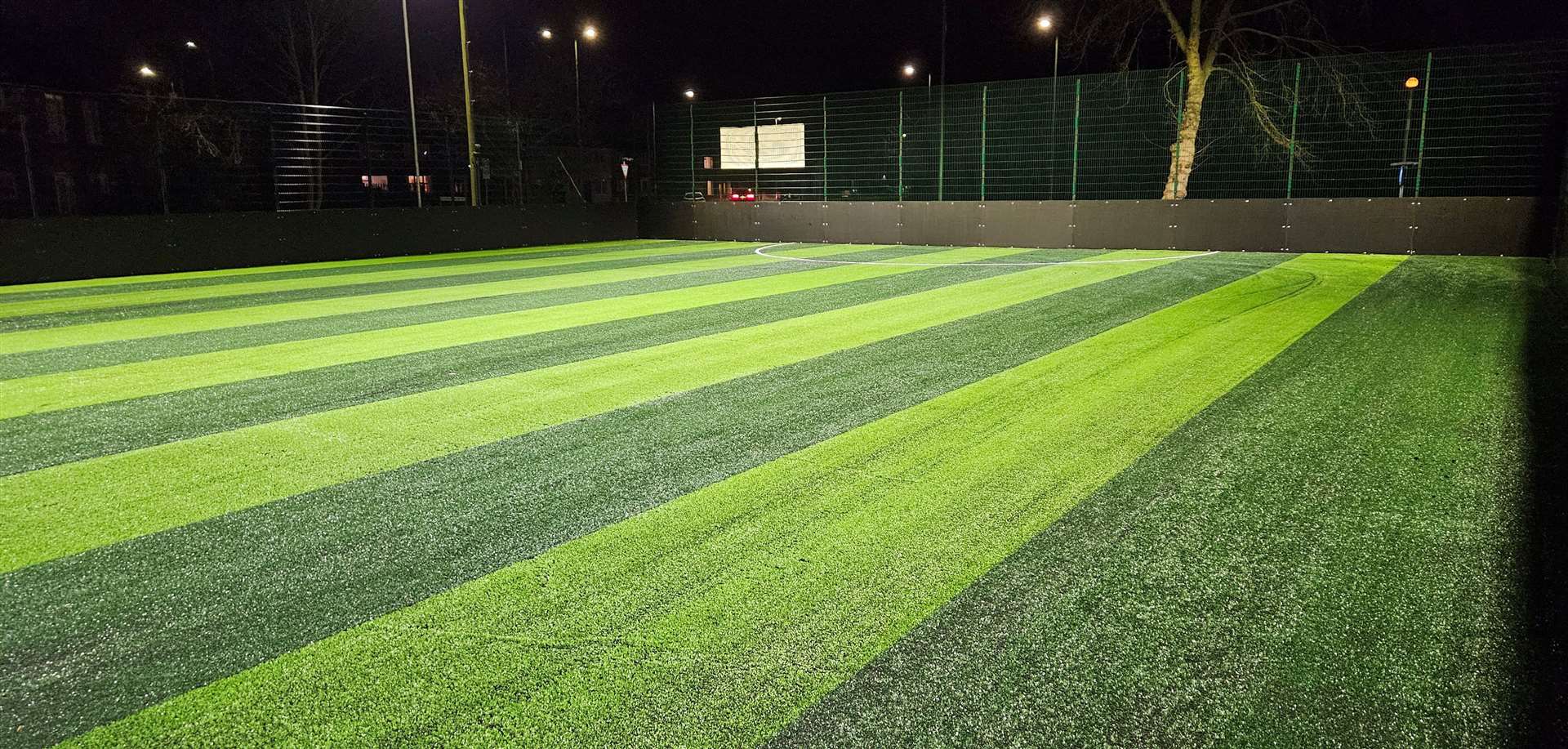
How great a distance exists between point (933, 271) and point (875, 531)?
9288 millimetres

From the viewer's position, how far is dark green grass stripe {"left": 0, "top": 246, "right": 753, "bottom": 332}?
28.6 feet

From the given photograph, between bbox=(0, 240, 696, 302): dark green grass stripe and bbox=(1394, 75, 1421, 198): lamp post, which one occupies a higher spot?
bbox=(1394, 75, 1421, 198): lamp post

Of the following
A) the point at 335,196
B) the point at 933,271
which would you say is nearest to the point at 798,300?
the point at 933,271

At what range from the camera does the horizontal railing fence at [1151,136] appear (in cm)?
1412

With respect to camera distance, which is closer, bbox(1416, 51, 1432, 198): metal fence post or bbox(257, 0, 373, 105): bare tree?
bbox(1416, 51, 1432, 198): metal fence post

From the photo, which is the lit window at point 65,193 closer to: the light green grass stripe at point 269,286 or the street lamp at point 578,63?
the light green grass stripe at point 269,286

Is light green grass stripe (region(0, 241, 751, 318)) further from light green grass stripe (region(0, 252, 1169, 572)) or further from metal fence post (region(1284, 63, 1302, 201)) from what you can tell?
metal fence post (region(1284, 63, 1302, 201))

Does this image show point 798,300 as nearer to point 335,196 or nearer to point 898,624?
point 898,624

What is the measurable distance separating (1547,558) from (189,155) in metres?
17.7

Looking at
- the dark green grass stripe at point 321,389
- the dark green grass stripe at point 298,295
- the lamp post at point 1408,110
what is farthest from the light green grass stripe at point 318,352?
the lamp post at point 1408,110

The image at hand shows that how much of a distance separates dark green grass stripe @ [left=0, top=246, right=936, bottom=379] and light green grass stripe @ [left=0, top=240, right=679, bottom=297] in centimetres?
485

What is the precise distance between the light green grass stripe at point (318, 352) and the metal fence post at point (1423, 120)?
33.3 feet

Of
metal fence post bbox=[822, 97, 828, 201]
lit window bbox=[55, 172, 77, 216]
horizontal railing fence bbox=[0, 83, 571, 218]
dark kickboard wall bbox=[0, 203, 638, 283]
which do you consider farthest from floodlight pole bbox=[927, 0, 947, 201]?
lit window bbox=[55, 172, 77, 216]

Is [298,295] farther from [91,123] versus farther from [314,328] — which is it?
[91,123]
